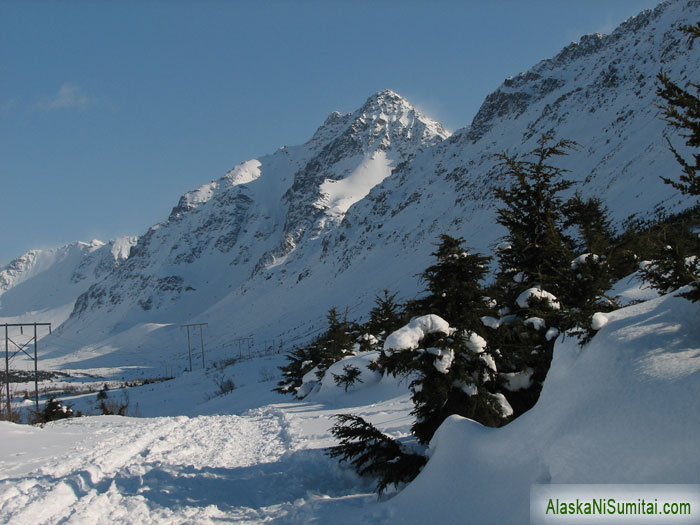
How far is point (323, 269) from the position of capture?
13775cm

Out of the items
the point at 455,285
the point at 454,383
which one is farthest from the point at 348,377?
the point at 454,383

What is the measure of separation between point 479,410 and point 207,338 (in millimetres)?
137950

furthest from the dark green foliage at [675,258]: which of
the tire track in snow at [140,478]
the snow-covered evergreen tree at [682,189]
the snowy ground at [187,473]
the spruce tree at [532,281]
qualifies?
the tire track in snow at [140,478]

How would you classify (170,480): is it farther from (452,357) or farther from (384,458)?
(452,357)

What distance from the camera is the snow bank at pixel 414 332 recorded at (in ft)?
22.9

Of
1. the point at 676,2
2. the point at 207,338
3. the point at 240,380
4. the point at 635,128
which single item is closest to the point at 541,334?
the point at 240,380

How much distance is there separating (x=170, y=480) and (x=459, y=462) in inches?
197

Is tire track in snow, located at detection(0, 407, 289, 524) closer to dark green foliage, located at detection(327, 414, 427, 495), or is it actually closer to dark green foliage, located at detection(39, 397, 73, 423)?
dark green foliage, located at detection(327, 414, 427, 495)

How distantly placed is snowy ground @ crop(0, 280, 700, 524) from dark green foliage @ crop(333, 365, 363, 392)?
8.20 metres

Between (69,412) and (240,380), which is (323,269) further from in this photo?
(69,412)

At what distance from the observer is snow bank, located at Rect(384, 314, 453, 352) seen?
22.9 feet

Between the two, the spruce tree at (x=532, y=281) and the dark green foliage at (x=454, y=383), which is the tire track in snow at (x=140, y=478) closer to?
the dark green foliage at (x=454, y=383)

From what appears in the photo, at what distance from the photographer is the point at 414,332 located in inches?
281

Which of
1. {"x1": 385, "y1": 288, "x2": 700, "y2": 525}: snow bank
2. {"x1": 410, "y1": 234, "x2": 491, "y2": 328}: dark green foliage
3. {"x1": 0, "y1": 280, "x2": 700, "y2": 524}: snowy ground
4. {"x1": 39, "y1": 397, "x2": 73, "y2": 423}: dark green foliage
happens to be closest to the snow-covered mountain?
{"x1": 410, "y1": 234, "x2": 491, "y2": 328}: dark green foliage
